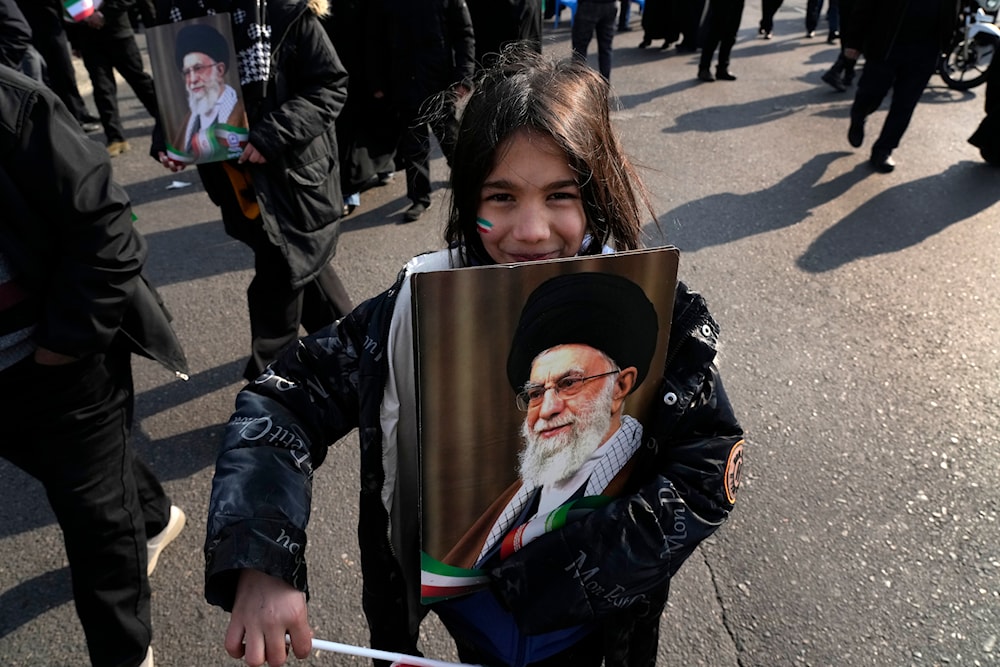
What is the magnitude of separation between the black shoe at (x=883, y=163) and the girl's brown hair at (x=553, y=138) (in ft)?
16.2

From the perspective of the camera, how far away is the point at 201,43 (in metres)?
2.29

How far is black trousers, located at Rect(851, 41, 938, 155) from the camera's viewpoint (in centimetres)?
492

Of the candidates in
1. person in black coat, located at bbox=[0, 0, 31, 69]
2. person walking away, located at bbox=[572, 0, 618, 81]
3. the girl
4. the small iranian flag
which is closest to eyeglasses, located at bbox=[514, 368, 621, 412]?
the girl

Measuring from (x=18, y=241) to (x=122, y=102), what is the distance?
287 inches

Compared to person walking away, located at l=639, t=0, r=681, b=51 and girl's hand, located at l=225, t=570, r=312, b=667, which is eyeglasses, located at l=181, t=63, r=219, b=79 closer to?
girl's hand, located at l=225, t=570, r=312, b=667

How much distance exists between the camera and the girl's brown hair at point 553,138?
3.53 feet

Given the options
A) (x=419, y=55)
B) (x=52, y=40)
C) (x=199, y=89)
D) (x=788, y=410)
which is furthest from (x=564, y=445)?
(x=52, y=40)

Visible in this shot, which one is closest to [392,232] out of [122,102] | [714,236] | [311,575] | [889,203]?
[714,236]

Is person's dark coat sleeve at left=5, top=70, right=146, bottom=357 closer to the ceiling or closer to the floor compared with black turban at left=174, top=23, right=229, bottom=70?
closer to the floor

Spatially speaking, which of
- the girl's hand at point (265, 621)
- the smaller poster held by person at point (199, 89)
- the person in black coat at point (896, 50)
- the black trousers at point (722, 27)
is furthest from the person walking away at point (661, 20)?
the girl's hand at point (265, 621)

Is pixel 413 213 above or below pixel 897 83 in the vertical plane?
below

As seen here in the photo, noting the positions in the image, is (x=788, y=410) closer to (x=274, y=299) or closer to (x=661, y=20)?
(x=274, y=299)

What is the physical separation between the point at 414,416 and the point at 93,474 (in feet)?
3.56

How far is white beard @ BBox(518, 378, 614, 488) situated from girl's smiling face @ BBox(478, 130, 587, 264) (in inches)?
10.1
